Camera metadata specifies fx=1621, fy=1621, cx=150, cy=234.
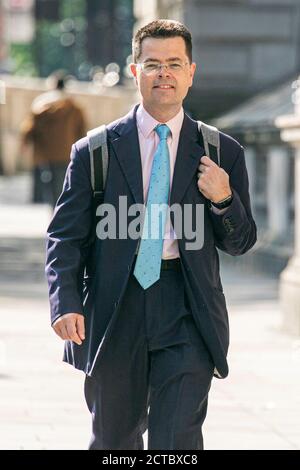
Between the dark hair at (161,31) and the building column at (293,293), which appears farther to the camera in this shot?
the building column at (293,293)

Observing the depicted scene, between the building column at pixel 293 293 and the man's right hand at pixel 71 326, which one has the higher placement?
the man's right hand at pixel 71 326

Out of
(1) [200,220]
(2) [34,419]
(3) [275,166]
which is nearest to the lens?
(1) [200,220]

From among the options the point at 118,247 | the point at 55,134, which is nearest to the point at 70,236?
the point at 118,247

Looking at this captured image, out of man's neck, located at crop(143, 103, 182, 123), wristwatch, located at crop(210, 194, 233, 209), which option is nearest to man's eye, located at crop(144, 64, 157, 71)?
man's neck, located at crop(143, 103, 182, 123)

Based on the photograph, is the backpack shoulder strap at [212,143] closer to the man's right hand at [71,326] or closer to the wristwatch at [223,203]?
the wristwatch at [223,203]

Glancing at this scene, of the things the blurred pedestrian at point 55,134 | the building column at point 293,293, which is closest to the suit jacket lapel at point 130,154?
the building column at point 293,293

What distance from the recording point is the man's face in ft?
18.2

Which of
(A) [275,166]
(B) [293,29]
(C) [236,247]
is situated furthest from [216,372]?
(B) [293,29]

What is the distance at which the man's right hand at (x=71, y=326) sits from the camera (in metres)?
5.44

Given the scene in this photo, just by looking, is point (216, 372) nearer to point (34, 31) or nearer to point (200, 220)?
point (200, 220)

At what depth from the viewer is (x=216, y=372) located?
561 cm

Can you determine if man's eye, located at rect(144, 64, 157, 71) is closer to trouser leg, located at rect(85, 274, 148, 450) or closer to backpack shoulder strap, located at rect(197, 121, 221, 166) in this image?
backpack shoulder strap, located at rect(197, 121, 221, 166)

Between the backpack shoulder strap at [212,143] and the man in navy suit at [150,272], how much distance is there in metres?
0.03
